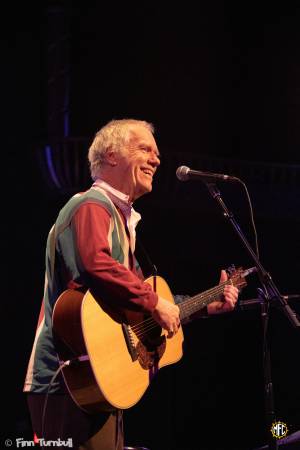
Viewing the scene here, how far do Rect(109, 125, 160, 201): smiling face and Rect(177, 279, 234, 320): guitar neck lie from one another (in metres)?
0.65

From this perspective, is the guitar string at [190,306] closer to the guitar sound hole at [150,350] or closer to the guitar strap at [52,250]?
the guitar sound hole at [150,350]

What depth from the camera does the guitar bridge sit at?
2482 millimetres

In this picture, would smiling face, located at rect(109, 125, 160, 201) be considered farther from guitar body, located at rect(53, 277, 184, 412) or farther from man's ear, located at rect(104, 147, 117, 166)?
guitar body, located at rect(53, 277, 184, 412)

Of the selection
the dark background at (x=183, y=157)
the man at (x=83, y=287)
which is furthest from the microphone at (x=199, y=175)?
the dark background at (x=183, y=157)

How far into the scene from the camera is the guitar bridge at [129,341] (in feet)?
8.14

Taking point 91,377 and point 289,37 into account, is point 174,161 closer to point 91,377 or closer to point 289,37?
point 289,37

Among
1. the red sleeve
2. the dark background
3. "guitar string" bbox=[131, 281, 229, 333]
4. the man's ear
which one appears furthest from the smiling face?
the dark background

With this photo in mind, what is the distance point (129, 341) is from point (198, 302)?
67cm

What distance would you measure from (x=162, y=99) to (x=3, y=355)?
117 inches

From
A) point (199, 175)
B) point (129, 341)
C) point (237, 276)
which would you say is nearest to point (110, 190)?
point (199, 175)

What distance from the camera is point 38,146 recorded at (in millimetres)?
5055

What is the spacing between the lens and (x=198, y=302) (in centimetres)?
304

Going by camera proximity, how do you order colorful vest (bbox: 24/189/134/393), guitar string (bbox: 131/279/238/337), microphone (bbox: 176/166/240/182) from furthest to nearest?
microphone (bbox: 176/166/240/182) → guitar string (bbox: 131/279/238/337) → colorful vest (bbox: 24/189/134/393)

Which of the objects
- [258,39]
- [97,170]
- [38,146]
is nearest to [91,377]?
[97,170]
